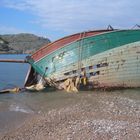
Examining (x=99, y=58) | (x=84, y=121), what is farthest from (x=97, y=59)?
(x=84, y=121)

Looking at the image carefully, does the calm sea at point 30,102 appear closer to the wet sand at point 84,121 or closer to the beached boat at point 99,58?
the wet sand at point 84,121

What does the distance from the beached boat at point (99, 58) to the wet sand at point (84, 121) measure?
7.72ft

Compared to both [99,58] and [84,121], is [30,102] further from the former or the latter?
[84,121]

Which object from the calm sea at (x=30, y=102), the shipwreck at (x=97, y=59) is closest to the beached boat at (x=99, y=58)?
the shipwreck at (x=97, y=59)

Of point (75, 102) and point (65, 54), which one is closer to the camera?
point (75, 102)

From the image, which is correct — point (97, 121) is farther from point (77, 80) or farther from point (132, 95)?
point (77, 80)

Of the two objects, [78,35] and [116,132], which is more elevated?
[78,35]

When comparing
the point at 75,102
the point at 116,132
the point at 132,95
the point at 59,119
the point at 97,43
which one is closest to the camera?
the point at 116,132

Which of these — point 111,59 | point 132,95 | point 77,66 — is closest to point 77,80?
point 77,66

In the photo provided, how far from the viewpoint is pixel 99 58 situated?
17.9 metres

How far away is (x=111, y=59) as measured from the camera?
17.9m

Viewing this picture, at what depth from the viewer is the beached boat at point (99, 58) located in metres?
17.7

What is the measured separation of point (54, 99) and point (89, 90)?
2.52 m

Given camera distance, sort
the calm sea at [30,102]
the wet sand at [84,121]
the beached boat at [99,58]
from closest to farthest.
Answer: the wet sand at [84,121] < the calm sea at [30,102] < the beached boat at [99,58]
